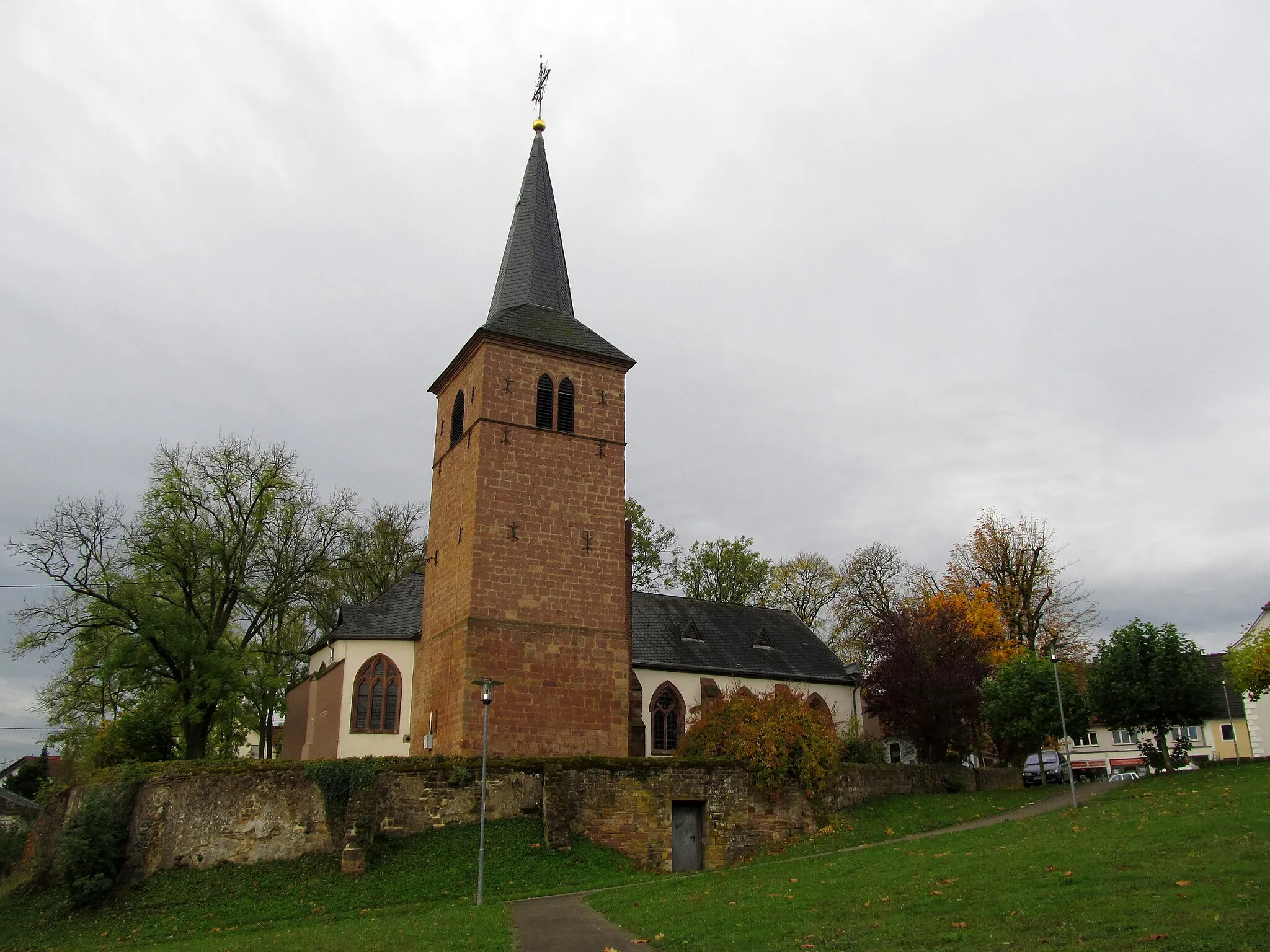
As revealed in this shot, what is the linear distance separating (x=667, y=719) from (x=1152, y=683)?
15.3 metres

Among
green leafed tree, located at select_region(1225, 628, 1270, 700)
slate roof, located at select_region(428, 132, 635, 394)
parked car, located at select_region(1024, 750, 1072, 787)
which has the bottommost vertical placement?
parked car, located at select_region(1024, 750, 1072, 787)

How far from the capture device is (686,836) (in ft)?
75.8

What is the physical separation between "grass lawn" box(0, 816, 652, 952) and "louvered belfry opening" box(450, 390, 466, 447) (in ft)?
39.4

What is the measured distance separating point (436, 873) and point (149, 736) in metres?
15.4

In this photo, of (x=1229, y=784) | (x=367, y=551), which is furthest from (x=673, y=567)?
(x=1229, y=784)

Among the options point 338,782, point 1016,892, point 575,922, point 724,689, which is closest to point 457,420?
point 338,782

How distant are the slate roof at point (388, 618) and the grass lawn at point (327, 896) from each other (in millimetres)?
9916

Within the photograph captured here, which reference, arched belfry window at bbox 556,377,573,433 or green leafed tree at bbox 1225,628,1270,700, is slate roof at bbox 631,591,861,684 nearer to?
arched belfry window at bbox 556,377,573,433

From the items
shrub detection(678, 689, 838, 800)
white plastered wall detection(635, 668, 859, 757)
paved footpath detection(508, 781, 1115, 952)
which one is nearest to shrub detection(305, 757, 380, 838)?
paved footpath detection(508, 781, 1115, 952)

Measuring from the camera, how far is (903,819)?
81.0 ft

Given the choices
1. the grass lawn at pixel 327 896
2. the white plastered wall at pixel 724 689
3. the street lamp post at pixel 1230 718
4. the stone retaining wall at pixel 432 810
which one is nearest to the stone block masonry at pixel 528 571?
the stone retaining wall at pixel 432 810

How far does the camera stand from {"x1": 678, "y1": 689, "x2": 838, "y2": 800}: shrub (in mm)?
24312

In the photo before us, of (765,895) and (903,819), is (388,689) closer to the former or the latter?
(903,819)

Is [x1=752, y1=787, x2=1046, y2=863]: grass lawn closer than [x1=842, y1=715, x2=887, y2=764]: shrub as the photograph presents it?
Yes
